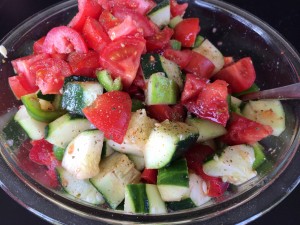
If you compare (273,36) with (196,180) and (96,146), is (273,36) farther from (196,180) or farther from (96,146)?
(96,146)

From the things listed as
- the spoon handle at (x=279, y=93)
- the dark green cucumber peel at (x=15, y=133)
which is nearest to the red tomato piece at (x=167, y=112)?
the spoon handle at (x=279, y=93)

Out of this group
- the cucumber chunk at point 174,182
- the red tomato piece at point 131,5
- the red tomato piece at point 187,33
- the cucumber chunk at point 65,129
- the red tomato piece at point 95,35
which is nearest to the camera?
the cucumber chunk at point 174,182

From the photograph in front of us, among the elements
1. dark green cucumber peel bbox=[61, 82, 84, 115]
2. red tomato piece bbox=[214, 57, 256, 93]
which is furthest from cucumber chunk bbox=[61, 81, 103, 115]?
red tomato piece bbox=[214, 57, 256, 93]

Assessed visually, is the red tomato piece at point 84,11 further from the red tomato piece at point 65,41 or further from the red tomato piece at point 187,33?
the red tomato piece at point 187,33

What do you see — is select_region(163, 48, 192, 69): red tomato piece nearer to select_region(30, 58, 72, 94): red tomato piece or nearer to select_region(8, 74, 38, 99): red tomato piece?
select_region(30, 58, 72, 94): red tomato piece

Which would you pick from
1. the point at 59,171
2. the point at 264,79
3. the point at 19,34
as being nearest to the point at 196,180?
the point at 59,171
